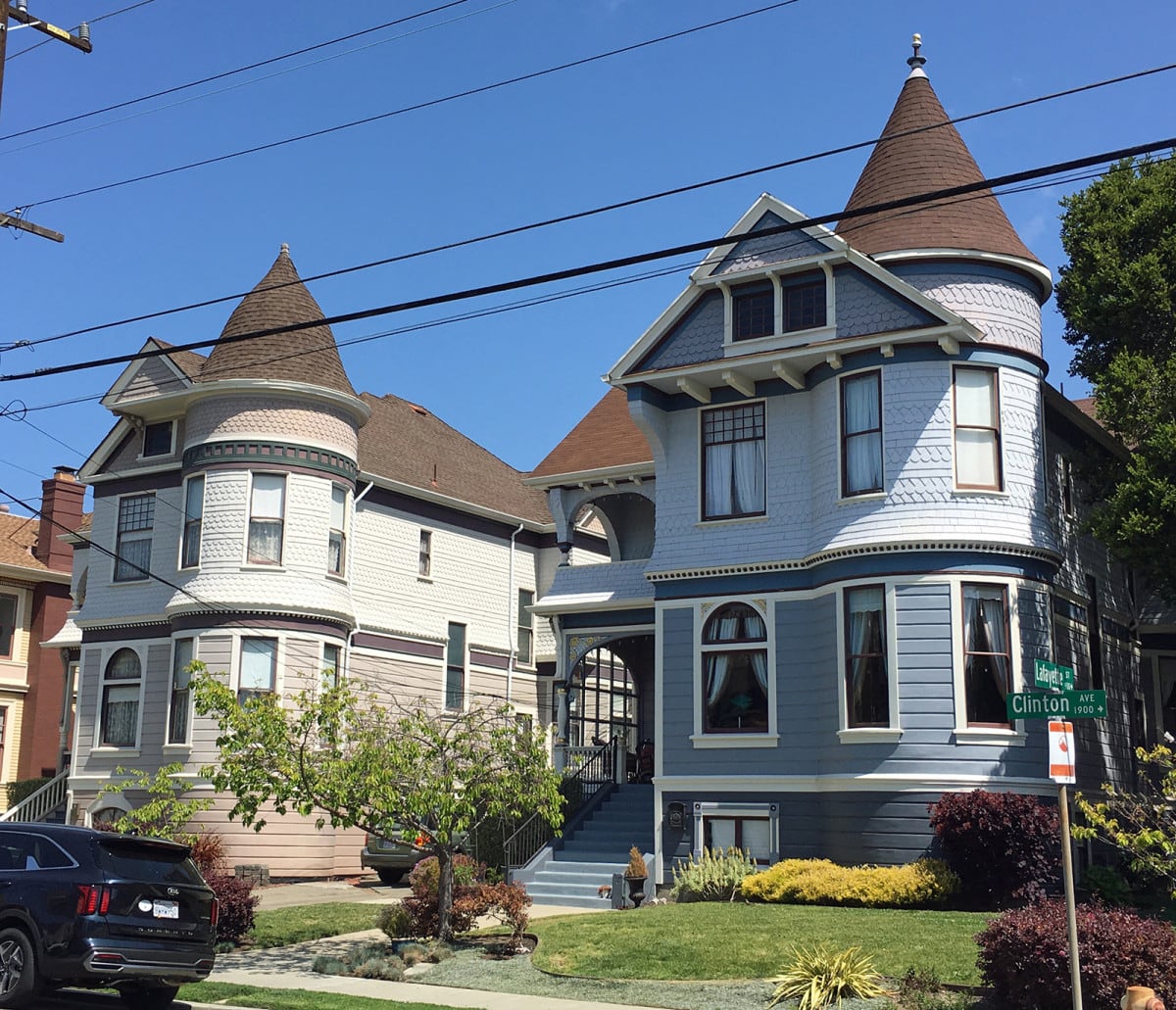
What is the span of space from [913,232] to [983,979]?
13.9 meters

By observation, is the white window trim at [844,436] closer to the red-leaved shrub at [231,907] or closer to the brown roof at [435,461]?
the red-leaved shrub at [231,907]

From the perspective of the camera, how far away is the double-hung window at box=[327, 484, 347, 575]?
102 feet

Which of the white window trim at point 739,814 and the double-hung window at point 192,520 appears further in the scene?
the double-hung window at point 192,520

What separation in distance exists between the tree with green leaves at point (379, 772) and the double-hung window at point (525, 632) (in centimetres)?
1960

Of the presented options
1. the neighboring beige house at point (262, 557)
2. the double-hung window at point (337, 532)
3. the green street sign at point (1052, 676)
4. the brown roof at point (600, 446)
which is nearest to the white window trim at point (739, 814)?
the brown roof at point (600, 446)

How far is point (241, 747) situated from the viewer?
58.6 ft

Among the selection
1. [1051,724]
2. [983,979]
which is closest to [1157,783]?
[983,979]

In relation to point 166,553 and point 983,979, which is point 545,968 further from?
point 166,553

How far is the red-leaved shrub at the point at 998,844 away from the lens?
787 inches

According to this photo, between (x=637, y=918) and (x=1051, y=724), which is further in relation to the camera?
(x=637, y=918)

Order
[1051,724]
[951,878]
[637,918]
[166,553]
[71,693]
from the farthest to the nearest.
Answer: [71,693] → [166,553] → [951,878] → [637,918] → [1051,724]

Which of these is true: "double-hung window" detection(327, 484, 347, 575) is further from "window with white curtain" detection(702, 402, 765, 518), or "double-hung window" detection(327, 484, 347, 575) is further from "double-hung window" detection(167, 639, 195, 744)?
"window with white curtain" detection(702, 402, 765, 518)

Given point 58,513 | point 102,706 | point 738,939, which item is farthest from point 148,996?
point 58,513

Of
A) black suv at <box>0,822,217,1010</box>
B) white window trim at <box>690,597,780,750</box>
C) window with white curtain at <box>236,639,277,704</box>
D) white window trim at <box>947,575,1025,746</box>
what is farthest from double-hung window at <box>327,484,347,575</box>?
black suv at <box>0,822,217,1010</box>
